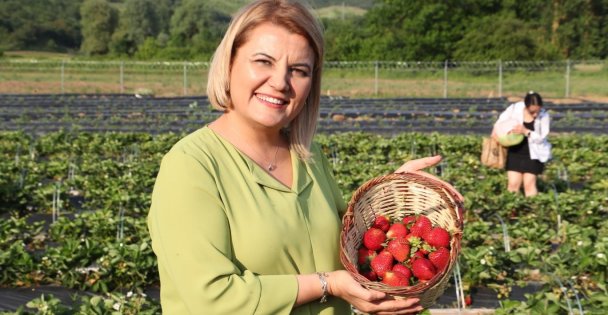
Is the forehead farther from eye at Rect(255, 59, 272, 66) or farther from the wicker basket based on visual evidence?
the wicker basket

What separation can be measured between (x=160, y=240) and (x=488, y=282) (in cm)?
359

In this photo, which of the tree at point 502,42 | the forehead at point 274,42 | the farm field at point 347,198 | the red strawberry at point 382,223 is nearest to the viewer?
the forehead at point 274,42

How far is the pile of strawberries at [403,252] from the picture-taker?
79.5 inches

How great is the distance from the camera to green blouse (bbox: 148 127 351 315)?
1.71 m

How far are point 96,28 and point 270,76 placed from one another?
58.5m

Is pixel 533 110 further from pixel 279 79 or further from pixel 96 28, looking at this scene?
pixel 96 28

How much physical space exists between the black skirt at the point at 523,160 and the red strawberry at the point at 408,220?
5523 millimetres

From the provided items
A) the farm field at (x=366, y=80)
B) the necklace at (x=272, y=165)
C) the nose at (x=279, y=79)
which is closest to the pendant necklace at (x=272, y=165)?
the necklace at (x=272, y=165)

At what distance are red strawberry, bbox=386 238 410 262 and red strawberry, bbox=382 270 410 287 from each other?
93 mm

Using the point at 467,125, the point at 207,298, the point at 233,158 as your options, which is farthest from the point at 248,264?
the point at 467,125

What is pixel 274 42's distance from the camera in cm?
185

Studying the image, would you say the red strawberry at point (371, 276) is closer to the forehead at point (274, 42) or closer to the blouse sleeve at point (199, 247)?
the blouse sleeve at point (199, 247)

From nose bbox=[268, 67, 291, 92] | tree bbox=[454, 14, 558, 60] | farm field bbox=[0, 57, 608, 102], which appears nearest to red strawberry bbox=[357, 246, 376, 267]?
nose bbox=[268, 67, 291, 92]

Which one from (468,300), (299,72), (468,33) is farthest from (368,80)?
(299,72)
